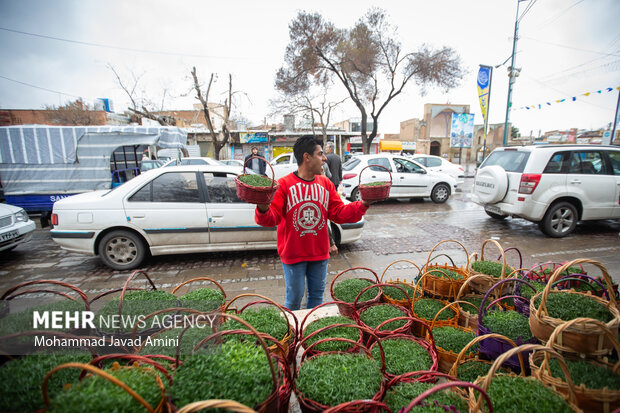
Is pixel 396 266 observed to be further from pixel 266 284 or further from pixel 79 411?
pixel 79 411

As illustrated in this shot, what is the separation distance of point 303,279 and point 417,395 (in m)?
1.38

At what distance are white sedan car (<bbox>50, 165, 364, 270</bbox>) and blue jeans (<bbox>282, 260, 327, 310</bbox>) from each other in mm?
2284

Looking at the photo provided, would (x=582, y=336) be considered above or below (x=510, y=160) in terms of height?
below

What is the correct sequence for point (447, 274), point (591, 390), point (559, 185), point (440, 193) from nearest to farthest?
point (591, 390) → point (447, 274) → point (559, 185) → point (440, 193)

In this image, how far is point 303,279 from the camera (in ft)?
8.68

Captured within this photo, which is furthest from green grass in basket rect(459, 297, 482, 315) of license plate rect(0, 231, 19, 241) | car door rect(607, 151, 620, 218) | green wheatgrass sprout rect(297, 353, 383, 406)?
license plate rect(0, 231, 19, 241)

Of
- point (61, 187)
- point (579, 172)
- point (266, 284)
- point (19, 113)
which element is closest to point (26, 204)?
point (61, 187)

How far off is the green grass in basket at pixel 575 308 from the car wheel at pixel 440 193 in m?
8.55

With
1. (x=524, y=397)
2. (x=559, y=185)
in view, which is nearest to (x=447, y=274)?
(x=524, y=397)

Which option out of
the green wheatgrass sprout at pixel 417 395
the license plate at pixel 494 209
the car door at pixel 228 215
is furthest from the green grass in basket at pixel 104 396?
the license plate at pixel 494 209

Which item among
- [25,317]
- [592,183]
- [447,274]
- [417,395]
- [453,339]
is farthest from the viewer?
[592,183]

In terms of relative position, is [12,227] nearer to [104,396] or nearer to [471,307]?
[104,396]

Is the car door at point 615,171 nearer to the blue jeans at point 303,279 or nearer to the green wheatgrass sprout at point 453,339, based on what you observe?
the green wheatgrass sprout at point 453,339

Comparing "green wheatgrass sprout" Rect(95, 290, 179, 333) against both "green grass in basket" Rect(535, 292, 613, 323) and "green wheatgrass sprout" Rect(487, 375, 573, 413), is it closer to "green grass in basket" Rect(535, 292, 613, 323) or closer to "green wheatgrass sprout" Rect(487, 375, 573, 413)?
Result: "green wheatgrass sprout" Rect(487, 375, 573, 413)
